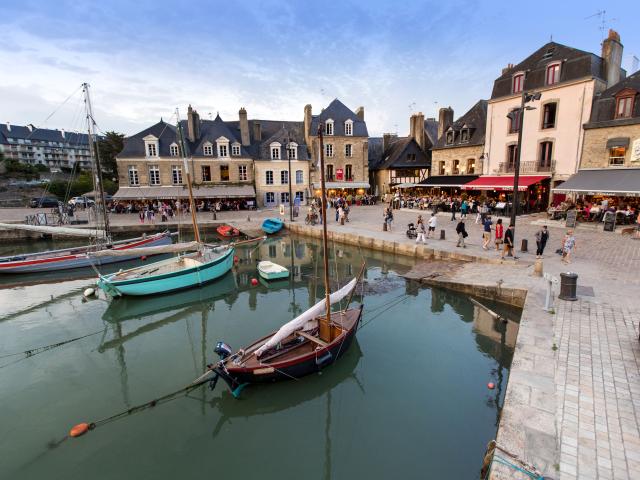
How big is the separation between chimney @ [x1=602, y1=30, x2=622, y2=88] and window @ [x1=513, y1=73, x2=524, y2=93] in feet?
14.5

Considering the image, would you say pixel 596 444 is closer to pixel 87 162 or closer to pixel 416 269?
pixel 416 269

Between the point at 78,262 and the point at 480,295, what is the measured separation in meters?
19.6

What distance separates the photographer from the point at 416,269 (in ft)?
51.5

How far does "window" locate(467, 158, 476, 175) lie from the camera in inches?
1148

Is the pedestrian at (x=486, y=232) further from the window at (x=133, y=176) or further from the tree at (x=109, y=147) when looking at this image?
the tree at (x=109, y=147)

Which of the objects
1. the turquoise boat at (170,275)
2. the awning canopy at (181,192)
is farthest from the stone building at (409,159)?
the turquoise boat at (170,275)

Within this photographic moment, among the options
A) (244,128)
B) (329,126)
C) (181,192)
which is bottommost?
(181,192)

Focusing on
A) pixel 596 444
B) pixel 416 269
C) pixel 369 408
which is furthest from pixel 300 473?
pixel 416 269

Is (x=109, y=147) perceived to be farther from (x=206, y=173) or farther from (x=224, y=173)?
(x=224, y=173)

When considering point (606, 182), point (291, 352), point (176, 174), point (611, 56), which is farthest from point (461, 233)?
point (176, 174)

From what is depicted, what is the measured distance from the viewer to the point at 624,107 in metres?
19.4

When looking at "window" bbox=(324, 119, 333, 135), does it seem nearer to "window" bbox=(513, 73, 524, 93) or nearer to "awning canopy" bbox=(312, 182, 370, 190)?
"awning canopy" bbox=(312, 182, 370, 190)

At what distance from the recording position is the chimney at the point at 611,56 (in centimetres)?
2139

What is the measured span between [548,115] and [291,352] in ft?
79.4
